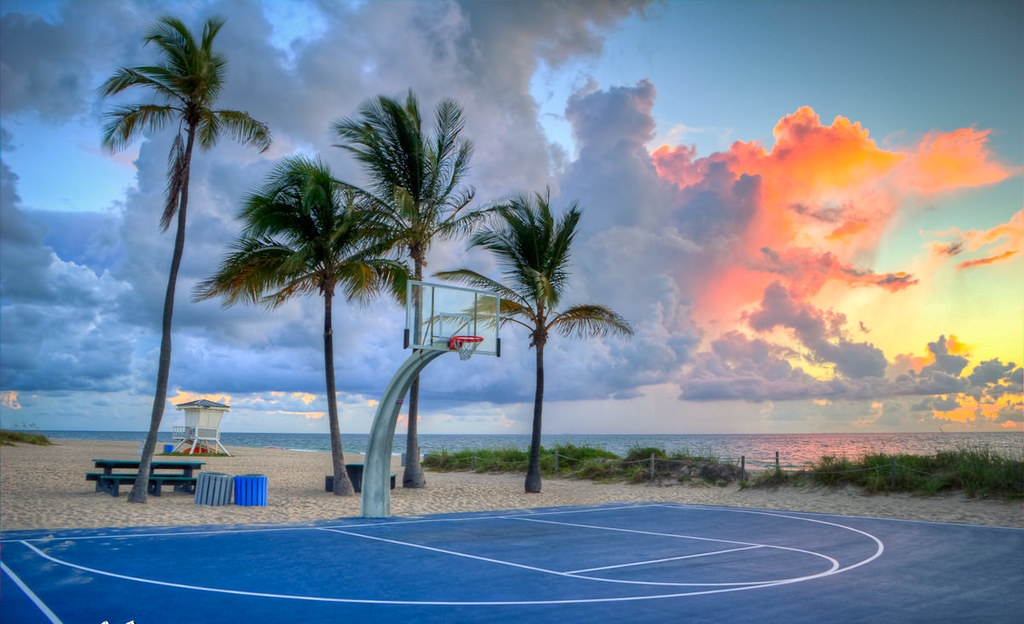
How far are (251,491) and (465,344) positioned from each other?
6446mm

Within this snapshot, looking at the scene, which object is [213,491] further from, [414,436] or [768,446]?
[768,446]

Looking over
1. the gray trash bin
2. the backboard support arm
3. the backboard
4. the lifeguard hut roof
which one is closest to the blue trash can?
the gray trash bin

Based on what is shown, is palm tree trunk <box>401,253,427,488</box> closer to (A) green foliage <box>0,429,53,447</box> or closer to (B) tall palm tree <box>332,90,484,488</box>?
(B) tall palm tree <box>332,90,484,488</box>

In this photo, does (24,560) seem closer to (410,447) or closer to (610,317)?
(410,447)

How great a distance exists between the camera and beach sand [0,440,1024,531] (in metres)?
16.0

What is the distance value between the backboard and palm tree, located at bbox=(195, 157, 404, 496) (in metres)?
3.94

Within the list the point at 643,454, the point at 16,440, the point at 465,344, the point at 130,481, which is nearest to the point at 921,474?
the point at 643,454

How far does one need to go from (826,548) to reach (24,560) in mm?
12337

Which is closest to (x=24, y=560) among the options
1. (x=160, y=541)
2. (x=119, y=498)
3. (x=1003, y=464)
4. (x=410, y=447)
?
(x=160, y=541)

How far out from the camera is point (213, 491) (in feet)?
60.4

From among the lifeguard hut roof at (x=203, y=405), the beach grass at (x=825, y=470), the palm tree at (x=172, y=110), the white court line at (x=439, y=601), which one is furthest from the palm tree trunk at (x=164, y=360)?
the lifeguard hut roof at (x=203, y=405)

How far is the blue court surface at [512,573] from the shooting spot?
8.04 meters

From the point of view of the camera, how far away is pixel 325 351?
20.9 m

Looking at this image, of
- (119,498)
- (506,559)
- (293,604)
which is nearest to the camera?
(293,604)
